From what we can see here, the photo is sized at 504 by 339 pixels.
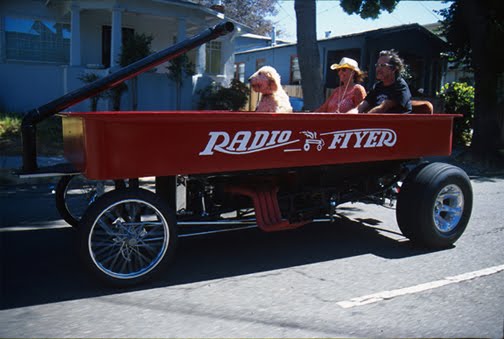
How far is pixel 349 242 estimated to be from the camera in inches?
208

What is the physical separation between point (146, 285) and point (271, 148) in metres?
1.60

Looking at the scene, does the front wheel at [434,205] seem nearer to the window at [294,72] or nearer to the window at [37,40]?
the window at [37,40]

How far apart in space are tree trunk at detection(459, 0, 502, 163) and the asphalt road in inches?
312

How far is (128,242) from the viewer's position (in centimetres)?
387

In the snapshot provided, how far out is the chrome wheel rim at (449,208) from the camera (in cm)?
507

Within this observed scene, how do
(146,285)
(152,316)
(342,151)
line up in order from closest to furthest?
1. (152,316)
2. (146,285)
3. (342,151)

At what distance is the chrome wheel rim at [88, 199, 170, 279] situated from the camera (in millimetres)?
3780


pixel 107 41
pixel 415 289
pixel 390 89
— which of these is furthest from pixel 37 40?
pixel 415 289

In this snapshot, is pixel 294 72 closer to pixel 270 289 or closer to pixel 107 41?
pixel 107 41

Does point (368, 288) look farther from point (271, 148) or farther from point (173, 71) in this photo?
point (173, 71)

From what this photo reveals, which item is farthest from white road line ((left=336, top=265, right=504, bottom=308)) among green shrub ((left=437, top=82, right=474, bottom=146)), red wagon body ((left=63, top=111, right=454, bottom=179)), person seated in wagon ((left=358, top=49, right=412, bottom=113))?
green shrub ((left=437, top=82, right=474, bottom=146))

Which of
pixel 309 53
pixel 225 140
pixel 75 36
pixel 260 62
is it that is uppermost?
pixel 260 62

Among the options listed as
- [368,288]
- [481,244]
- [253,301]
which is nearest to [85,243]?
[253,301]

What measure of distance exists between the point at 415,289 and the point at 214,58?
1700cm
